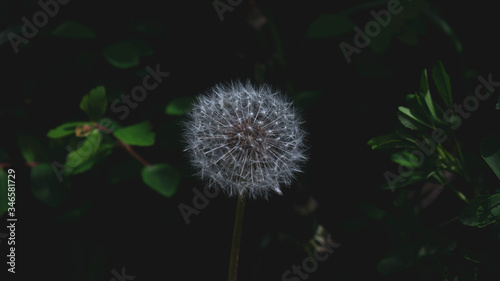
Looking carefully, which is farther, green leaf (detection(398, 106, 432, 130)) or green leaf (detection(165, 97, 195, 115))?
green leaf (detection(165, 97, 195, 115))

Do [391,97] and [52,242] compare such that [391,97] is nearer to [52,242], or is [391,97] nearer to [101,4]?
[101,4]

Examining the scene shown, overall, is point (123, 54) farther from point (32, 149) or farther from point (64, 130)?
point (32, 149)

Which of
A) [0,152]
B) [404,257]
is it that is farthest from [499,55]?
[0,152]

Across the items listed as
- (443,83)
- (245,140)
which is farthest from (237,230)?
(443,83)

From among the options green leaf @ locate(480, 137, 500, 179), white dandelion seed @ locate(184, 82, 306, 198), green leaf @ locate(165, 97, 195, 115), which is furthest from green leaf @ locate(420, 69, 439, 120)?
green leaf @ locate(165, 97, 195, 115)

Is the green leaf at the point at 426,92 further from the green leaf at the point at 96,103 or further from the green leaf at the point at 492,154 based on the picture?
the green leaf at the point at 96,103
